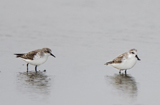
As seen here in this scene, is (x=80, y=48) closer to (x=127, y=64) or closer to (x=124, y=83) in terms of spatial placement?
(x=127, y=64)

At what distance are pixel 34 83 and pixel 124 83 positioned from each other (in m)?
2.69

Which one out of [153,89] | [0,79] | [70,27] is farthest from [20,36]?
[153,89]

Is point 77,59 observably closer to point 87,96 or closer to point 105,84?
point 105,84

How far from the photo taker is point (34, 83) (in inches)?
474

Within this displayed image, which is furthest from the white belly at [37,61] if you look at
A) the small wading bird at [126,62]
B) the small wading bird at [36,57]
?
the small wading bird at [126,62]

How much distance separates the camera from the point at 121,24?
22438 millimetres

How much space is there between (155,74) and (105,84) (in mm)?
2175

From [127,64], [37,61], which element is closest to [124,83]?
[127,64]

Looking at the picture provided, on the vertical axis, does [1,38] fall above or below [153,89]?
above

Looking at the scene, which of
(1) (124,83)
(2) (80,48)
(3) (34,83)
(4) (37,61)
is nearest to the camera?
(3) (34,83)

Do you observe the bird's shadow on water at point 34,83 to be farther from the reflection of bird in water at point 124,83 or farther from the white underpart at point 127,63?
the white underpart at point 127,63

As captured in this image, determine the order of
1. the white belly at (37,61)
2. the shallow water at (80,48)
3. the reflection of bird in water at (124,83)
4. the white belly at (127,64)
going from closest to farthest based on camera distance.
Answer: the shallow water at (80,48) < the reflection of bird in water at (124,83) < the white belly at (127,64) < the white belly at (37,61)

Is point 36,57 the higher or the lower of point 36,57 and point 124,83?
the higher

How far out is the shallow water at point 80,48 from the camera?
10.9 meters
